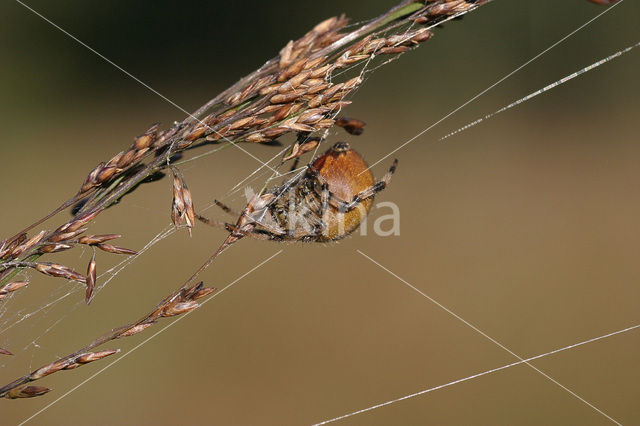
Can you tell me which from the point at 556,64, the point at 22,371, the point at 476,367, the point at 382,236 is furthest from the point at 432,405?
the point at 556,64

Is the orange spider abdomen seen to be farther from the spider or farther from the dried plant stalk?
the dried plant stalk

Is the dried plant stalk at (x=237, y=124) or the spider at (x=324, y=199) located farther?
the spider at (x=324, y=199)

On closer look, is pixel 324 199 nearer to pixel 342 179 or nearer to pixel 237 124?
pixel 342 179

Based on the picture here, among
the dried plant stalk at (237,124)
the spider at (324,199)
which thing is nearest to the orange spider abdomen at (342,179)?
the spider at (324,199)

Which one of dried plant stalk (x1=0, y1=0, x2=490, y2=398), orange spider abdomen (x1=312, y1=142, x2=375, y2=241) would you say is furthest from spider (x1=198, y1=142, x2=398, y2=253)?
dried plant stalk (x1=0, y1=0, x2=490, y2=398)

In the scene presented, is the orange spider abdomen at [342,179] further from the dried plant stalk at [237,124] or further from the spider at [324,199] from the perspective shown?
the dried plant stalk at [237,124]

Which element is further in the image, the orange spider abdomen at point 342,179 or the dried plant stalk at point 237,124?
the orange spider abdomen at point 342,179
